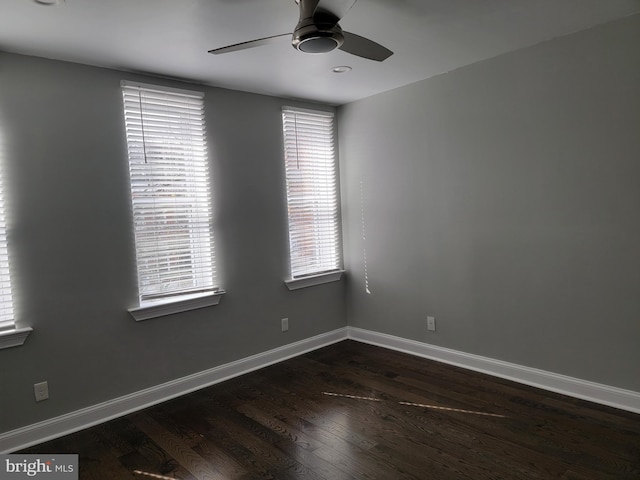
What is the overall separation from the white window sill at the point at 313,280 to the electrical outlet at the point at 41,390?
6.37 ft

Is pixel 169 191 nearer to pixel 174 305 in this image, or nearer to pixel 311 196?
pixel 174 305

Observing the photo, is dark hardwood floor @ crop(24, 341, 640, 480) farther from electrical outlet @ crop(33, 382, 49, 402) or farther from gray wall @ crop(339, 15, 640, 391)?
gray wall @ crop(339, 15, 640, 391)

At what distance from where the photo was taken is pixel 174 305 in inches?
126

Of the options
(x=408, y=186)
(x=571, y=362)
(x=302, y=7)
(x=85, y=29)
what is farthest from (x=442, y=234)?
(x=85, y=29)

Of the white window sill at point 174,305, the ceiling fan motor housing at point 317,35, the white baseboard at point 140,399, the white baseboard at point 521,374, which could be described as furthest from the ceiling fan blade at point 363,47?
the white baseboard at point 140,399

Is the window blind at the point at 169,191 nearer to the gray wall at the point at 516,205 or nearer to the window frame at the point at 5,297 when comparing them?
the window frame at the point at 5,297

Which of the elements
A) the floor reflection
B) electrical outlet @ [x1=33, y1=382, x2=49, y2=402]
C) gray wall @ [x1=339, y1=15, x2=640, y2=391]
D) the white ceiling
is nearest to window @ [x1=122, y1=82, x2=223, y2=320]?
the white ceiling

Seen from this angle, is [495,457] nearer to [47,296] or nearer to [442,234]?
[442,234]

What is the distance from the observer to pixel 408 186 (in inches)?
150

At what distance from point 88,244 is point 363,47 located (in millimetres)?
2105

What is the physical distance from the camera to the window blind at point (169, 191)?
121 inches

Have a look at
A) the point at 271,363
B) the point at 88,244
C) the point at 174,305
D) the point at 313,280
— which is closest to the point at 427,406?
the point at 271,363

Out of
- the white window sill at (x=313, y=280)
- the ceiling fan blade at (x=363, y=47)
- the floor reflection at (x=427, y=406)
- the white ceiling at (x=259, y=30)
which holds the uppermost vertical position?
the white ceiling at (x=259, y=30)

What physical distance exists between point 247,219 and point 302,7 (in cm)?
205
